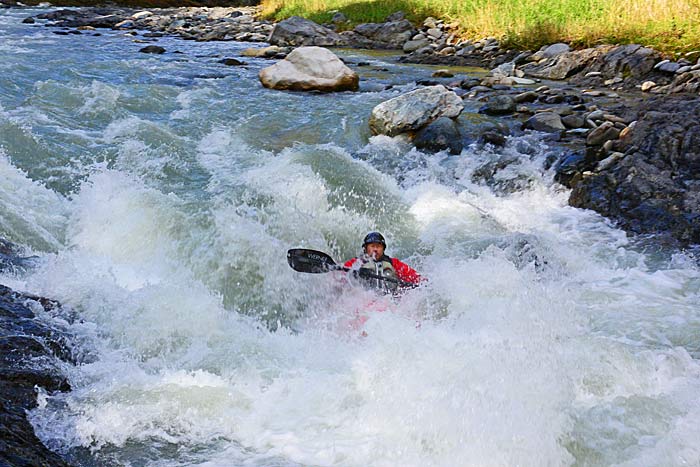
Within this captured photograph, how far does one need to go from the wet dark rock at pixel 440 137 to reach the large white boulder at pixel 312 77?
10.9 ft

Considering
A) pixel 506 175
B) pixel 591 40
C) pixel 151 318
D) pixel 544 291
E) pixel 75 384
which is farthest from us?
pixel 591 40

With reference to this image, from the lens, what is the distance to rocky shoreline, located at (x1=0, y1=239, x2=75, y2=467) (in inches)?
123

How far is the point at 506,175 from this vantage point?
829 cm

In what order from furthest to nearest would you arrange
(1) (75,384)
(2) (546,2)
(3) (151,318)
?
(2) (546,2) < (3) (151,318) < (1) (75,384)

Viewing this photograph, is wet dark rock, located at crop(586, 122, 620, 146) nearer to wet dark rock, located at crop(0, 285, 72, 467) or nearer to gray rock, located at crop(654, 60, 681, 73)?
gray rock, located at crop(654, 60, 681, 73)

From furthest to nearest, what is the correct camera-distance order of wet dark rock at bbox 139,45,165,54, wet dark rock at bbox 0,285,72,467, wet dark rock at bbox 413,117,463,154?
wet dark rock at bbox 139,45,165,54
wet dark rock at bbox 413,117,463,154
wet dark rock at bbox 0,285,72,467

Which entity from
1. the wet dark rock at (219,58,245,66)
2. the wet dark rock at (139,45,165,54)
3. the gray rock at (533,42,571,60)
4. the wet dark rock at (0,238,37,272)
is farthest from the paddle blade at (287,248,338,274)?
the wet dark rock at (139,45,165,54)

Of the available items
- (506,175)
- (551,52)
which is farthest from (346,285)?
(551,52)

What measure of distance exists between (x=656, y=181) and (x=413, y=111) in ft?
11.7

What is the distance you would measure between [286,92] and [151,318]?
7.90 meters

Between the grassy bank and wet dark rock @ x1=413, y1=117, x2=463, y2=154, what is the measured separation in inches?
196

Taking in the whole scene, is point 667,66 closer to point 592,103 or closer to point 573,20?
point 592,103

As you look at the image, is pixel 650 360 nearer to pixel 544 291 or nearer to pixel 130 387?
pixel 544 291

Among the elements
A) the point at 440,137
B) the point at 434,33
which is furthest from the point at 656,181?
the point at 434,33
